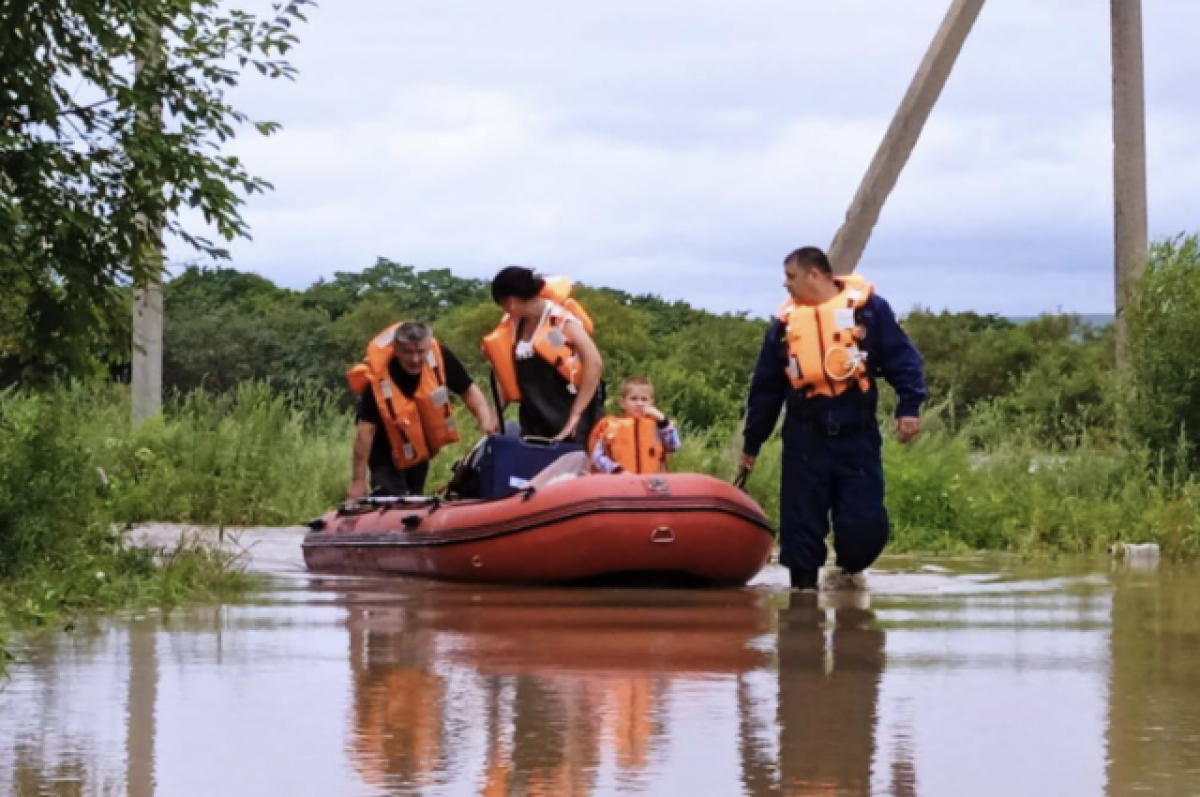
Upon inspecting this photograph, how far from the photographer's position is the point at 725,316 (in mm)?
49938

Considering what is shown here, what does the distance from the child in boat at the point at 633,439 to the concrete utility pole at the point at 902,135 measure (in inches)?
232

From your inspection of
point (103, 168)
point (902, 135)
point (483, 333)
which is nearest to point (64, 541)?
point (103, 168)

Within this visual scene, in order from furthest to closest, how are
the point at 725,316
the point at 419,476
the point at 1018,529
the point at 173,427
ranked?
the point at 725,316 < the point at 173,427 < the point at 1018,529 < the point at 419,476

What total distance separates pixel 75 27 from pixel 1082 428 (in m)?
11.5

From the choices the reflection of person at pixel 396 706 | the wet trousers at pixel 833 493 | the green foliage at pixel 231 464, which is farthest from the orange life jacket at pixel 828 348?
the green foliage at pixel 231 464

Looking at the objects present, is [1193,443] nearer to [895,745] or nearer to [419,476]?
[419,476]

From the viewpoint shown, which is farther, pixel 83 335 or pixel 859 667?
pixel 83 335

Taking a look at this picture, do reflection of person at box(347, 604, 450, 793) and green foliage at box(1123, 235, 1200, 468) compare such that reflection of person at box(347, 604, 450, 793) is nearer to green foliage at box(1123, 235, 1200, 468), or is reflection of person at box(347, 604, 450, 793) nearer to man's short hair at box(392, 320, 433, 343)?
man's short hair at box(392, 320, 433, 343)

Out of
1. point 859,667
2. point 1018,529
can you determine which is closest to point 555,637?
point 859,667

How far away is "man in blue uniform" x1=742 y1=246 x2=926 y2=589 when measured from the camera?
14.1m

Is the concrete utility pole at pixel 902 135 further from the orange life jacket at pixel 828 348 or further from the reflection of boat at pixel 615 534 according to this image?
the orange life jacket at pixel 828 348

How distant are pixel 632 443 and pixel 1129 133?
10098 millimetres

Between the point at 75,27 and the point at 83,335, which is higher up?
the point at 75,27

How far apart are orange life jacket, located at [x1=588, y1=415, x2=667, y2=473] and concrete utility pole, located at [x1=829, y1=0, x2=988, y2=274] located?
19.5 feet
